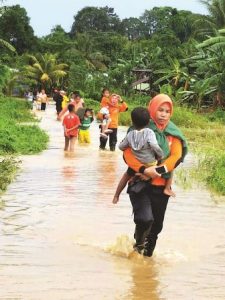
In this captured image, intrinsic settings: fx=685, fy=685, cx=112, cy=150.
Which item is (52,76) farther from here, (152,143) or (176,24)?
(152,143)

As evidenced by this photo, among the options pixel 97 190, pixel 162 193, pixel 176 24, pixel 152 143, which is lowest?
pixel 97 190

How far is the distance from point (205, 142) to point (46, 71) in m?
43.2

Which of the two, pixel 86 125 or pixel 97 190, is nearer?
pixel 97 190

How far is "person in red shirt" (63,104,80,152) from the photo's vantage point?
16.3m

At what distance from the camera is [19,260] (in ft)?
19.7

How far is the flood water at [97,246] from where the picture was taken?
521cm

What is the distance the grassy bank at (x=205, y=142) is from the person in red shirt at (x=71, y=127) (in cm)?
288

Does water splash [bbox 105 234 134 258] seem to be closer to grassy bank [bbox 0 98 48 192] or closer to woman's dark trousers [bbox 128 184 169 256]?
woman's dark trousers [bbox 128 184 169 256]

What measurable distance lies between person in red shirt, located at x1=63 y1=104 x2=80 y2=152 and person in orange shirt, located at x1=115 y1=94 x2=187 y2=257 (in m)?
10.4

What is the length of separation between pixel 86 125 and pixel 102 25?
10235 centimetres

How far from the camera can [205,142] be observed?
754 inches

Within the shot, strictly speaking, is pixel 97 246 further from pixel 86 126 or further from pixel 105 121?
pixel 86 126

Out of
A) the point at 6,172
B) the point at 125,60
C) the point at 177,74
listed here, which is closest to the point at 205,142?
the point at 6,172

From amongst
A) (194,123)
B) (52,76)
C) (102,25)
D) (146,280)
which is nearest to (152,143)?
(146,280)
